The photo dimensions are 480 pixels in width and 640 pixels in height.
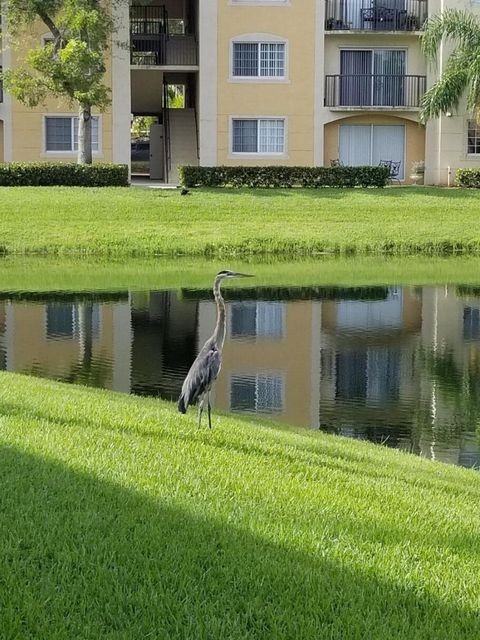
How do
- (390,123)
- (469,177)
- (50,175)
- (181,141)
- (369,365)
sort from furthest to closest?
(181,141) → (390,123) → (469,177) → (50,175) → (369,365)

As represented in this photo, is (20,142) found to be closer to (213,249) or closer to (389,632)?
(213,249)

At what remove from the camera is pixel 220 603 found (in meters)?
4.48

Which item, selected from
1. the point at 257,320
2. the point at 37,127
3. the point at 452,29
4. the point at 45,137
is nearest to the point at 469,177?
the point at 452,29

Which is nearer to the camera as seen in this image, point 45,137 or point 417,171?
point 45,137

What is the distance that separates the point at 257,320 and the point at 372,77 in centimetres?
2389

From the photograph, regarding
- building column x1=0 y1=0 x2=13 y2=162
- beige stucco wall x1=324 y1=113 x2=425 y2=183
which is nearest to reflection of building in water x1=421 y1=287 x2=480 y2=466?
beige stucco wall x1=324 y1=113 x2=425 y2=183

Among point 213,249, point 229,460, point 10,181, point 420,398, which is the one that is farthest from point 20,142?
point 229,460

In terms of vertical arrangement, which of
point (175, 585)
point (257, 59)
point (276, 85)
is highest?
point (257, 59)

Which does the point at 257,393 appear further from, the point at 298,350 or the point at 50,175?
the point at 50,175

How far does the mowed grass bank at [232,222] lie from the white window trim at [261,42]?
6.97 m

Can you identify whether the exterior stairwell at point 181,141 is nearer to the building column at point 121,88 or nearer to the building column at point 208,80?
the building column at point 208,80

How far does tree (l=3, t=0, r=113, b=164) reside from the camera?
35.1 metres

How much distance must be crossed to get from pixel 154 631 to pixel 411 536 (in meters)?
2.06

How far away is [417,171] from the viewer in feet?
137
